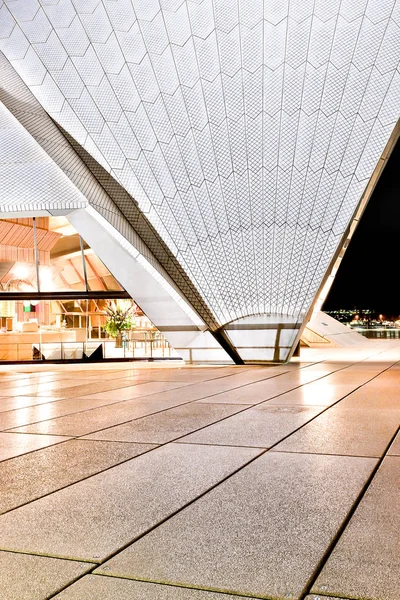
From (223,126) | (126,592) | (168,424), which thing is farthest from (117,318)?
(126,592)

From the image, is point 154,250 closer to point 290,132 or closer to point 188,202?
point 188,202

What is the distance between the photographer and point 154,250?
1430 cm

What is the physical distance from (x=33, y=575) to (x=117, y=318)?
52.0ft

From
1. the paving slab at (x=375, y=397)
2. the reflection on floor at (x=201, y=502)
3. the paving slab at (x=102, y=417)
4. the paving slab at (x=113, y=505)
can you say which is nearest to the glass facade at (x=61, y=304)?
the paving slab at (x=375, y=397)

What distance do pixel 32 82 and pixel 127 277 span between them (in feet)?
17.0

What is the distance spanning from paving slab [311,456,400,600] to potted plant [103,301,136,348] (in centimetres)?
1504

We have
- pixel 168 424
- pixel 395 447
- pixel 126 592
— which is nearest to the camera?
pixel 126 592

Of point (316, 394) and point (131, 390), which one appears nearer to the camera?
point (316, 394)

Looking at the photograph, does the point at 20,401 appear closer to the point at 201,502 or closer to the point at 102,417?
the point at 102,417

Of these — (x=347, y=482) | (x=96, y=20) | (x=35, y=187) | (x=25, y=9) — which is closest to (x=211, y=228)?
(x=35, y=187)

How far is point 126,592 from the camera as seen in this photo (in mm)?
2191

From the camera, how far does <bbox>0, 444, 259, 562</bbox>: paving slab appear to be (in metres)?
2.70

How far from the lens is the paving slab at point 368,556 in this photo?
2189 mm

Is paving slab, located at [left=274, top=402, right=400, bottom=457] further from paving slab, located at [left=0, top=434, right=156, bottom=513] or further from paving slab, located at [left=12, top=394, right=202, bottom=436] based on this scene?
paving slab, located at [left=12, top=394, right=202, bottom=436]
